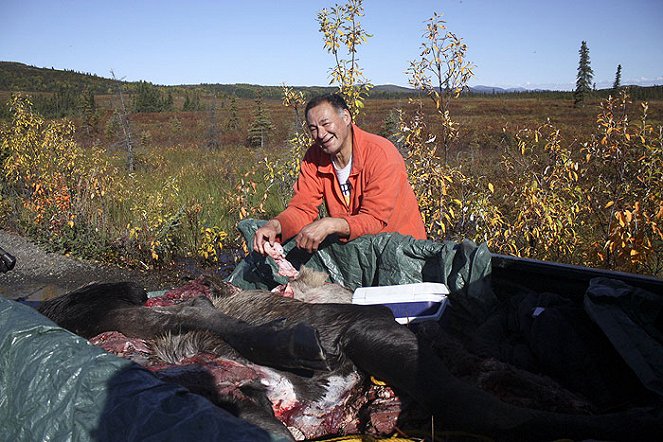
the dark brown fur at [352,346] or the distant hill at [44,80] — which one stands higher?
the distant hill at [44,80]

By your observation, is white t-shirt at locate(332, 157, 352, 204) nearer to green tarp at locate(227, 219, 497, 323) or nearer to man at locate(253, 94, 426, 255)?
man at locate(253, 94, 426, 255)

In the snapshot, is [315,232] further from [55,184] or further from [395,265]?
[55,184]

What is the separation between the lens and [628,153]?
566 centimetres

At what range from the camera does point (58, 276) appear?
27.3 feet

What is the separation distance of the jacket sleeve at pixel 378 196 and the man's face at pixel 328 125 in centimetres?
29

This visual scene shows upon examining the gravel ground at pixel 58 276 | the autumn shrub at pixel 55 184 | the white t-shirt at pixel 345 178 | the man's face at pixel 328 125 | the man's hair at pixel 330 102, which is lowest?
the gravel ground at pixel 58 276

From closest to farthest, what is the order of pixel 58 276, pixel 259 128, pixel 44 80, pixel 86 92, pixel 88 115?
1. pixel 58 276
2. pixel 259 128
3. pixel 88 115
4. pixel 86 92
5. pixel 44 80

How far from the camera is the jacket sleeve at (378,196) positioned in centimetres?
407

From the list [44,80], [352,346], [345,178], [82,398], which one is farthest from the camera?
[44,80]

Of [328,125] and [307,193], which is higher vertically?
[328,125]

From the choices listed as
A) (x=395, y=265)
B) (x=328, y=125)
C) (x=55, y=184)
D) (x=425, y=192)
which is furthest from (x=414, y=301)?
(x=55, y=184)

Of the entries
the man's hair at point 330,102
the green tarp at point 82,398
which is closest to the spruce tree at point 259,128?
the man's hair at point 330,102

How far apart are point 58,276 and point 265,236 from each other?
18.4 ft

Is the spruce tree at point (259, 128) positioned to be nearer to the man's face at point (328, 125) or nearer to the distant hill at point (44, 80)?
the man's face at point (328, 125)
